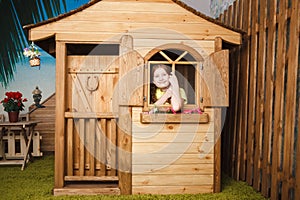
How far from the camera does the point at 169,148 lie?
3.86m

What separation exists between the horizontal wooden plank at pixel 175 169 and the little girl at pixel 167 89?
2.21ft

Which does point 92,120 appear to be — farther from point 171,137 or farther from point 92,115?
point 171,137

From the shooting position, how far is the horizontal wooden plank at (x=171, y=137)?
384cm

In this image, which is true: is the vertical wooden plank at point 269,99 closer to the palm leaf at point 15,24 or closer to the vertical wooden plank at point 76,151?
the vertical wooden plank at point 76,151

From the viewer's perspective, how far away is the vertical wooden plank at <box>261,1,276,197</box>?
3623 mm

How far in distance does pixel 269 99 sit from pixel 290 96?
478 mm

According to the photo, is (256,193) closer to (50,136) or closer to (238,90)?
(238,90)

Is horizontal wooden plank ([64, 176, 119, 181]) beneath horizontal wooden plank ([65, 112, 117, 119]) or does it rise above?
beneath

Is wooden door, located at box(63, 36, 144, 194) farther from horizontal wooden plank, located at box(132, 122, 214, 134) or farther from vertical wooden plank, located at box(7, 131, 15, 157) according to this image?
vertical wooden plank, located at box(7, 131, 15, 157)

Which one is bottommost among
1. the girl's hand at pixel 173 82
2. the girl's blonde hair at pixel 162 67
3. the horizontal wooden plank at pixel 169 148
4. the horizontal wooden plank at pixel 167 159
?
the horizontal wooden plank at pixel 167 159

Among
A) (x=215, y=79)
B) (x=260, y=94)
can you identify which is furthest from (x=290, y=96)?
(x=215, y=79)

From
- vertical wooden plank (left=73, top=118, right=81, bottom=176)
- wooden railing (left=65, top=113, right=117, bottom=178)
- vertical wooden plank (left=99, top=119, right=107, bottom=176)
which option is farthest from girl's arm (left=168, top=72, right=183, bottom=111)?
vertical wooden plank (left=73, top=118, right=81, bottom=176)

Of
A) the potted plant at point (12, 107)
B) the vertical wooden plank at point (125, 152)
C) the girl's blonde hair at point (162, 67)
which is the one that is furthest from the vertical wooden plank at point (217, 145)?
the potted plant at point (12, 107)

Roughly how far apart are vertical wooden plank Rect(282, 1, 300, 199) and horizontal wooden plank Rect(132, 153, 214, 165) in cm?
97
